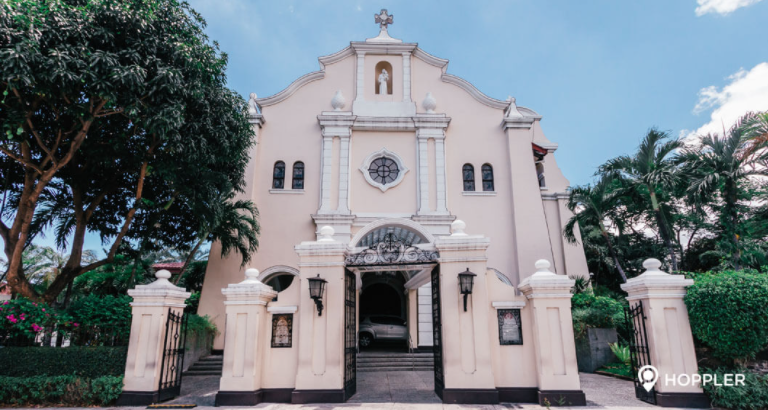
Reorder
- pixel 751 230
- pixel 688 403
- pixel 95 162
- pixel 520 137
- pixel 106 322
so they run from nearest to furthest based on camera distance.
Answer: pixel 688 403 < pixel 106 322 < pixel 95 162 < pixel 751 230 < pixel 520 137

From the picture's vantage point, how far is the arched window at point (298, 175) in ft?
54.9

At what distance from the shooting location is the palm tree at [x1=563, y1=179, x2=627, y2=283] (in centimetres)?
1602

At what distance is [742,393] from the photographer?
23.3 feet

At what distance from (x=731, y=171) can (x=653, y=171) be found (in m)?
2.08

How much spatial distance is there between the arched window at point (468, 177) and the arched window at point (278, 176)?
6842 mm

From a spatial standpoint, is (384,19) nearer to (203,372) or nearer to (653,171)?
(653,171)

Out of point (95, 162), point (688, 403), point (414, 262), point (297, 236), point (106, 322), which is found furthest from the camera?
point (297, 236)

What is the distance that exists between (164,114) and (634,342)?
10.6m

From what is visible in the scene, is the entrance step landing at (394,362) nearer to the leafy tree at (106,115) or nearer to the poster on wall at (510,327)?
the poster on wall at (510,327)

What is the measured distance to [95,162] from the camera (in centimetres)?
1111

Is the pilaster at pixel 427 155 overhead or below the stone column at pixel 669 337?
overhead

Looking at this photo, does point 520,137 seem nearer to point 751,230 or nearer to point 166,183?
point 751,230

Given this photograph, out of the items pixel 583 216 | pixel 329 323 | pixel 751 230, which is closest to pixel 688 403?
pixel 329 323

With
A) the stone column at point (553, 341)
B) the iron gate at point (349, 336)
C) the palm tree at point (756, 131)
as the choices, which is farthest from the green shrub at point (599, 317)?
the iron gate at point (349, 336)
